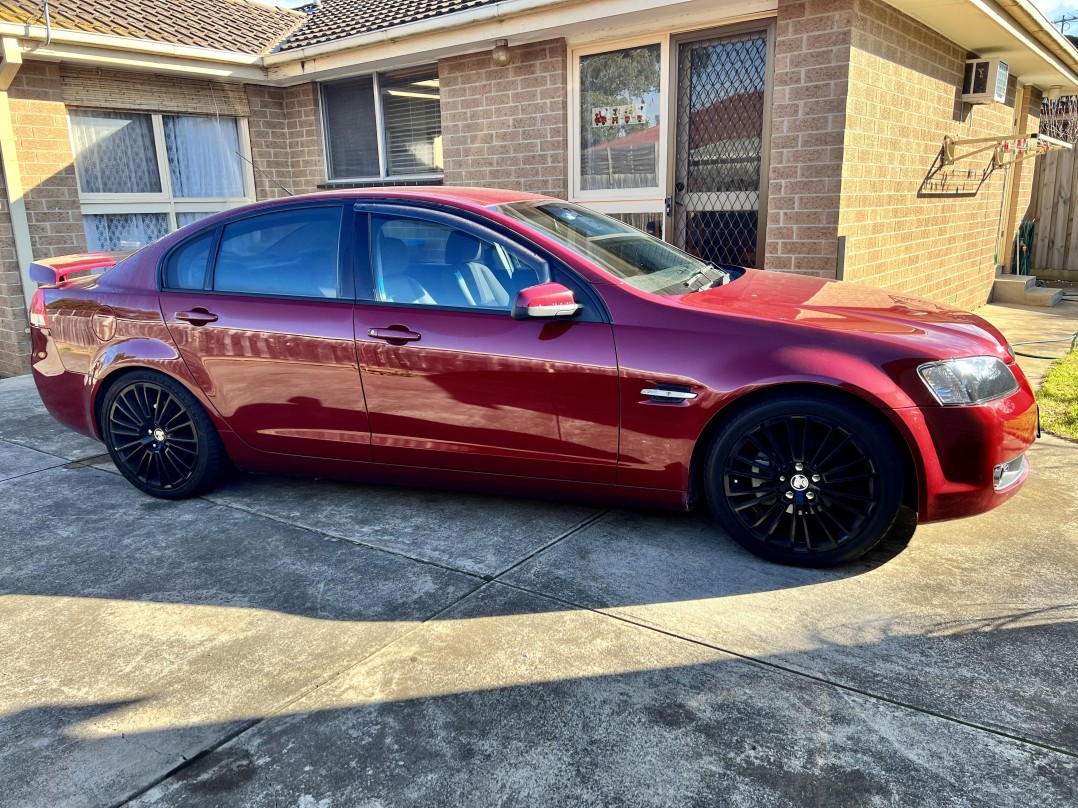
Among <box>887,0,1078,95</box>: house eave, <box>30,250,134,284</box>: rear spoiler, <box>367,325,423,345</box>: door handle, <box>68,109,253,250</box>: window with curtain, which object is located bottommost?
<box>367,325,423,345</box>: door handle

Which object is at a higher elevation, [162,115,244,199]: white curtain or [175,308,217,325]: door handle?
[162,115,244,199]: white curtain

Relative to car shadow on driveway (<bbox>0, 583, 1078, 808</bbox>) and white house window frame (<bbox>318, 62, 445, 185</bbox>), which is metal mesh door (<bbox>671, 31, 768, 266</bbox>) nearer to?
white house window frame (<bbox>318, 62, 445, 185</bbox>)

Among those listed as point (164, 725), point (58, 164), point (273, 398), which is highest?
point (58, 164)

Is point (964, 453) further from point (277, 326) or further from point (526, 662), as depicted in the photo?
point (277, 326)

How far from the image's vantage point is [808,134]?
6.52 meters

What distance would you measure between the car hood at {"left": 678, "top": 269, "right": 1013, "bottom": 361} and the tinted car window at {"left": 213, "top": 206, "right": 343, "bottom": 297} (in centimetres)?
173

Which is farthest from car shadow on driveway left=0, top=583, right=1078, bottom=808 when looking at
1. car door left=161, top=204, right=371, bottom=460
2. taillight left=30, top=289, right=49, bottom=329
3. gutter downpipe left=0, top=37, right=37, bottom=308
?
gutter downpipe left=0, top=37, right=37, bottom=308

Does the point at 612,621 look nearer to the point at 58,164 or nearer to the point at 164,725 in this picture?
the point at 164,725

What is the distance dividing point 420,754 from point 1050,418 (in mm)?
4924

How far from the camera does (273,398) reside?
4.04m

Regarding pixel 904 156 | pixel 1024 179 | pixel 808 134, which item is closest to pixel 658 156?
pixel 808 134

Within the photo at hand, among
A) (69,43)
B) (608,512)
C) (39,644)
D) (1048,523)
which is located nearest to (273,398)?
(39,644)

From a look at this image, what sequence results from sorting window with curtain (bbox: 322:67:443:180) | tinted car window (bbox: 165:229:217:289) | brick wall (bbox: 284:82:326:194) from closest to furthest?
tinted car window (bbox: 165:229:217:289), window with curtain (bbox: 322:67:443:180), brick wall (bbox: 284:82:326:194)

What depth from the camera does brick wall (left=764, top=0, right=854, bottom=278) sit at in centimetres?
629
